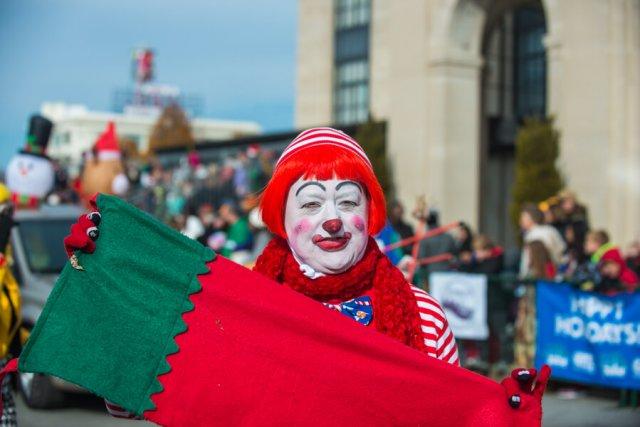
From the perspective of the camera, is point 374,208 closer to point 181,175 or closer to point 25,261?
point 25,261

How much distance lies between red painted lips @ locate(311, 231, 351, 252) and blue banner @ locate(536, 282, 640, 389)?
697cm

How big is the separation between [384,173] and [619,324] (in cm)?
1237

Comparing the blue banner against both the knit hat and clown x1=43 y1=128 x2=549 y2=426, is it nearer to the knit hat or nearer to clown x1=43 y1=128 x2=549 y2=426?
the knit hat

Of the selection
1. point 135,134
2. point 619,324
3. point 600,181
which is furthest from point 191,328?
point 135,134

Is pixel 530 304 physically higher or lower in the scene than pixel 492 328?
higher

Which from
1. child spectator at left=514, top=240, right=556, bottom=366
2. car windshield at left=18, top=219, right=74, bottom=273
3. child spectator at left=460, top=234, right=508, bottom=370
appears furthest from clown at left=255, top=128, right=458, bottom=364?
child spectator at left=460, top=234, right=508, bottom=370

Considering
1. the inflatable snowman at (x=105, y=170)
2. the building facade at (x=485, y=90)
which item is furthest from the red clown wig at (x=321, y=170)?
the building facade at (x=485, y=90)

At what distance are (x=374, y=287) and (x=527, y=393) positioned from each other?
60 cm

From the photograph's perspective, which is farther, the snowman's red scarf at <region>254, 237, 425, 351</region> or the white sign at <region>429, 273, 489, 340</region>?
the white sign at <region>429, 273, 489, 340</region>

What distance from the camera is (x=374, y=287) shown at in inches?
129

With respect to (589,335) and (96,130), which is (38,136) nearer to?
(589,335)

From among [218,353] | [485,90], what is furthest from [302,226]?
[485,90]

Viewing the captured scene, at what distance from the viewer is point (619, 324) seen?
31.6ft

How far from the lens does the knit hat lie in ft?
43.9
